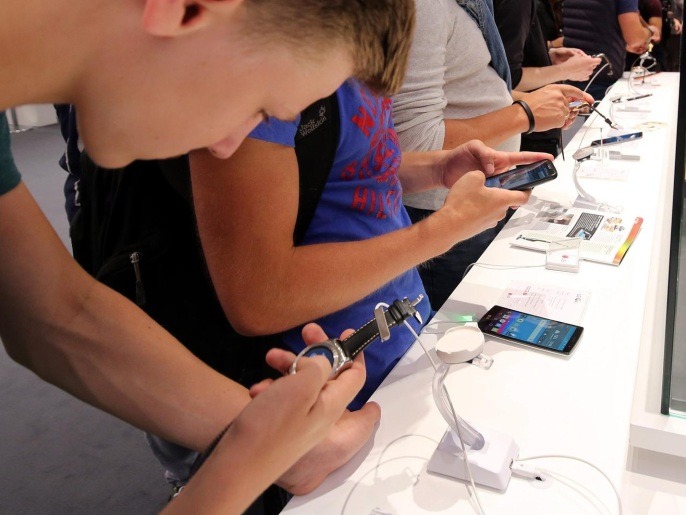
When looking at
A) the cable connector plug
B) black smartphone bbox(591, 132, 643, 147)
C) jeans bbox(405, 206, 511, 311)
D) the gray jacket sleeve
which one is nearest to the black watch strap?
the cable connector plug

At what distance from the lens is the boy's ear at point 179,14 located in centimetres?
48

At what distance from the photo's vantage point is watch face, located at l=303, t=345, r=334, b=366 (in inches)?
31.7

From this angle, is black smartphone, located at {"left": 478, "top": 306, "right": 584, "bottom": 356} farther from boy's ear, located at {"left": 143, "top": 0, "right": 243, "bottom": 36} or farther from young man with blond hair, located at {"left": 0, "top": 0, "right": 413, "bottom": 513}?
boy's ear, located at {"left": 143, "top": 0, "right": 243, "bottom": 36}

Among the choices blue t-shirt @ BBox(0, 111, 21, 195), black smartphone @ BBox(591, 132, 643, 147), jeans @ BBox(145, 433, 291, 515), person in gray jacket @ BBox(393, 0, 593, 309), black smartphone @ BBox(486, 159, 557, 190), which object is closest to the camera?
blue t-shirt @ BBox(0, 111, 21, 195)

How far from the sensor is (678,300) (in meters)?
0.98

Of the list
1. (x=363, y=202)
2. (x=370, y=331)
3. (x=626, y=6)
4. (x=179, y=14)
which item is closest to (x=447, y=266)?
(x=363, y=202)

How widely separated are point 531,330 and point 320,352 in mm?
504

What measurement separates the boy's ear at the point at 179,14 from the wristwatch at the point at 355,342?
40 cm

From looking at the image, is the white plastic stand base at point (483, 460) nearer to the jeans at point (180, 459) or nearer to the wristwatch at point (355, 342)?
the wristwatch at point (355, 342)

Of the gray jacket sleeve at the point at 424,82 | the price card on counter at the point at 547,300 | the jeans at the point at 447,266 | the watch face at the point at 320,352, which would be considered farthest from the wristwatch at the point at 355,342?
the jeans at the point at 447,266

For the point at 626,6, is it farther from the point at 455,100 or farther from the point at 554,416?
the point at 554,416

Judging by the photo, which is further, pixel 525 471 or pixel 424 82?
pixel 424 82

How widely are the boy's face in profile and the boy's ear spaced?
16mm

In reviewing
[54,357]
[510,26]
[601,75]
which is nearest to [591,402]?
[54,357]
